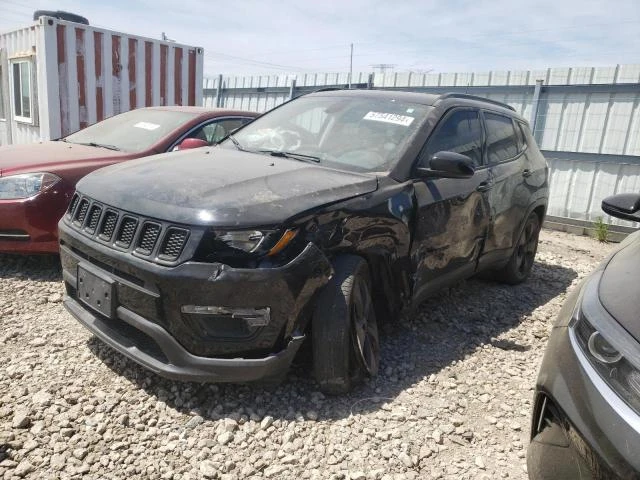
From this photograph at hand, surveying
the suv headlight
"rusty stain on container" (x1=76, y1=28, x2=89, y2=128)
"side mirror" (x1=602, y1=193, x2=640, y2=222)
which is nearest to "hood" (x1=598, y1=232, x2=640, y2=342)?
the suv headlight

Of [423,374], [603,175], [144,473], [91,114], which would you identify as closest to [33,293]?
[144,473]

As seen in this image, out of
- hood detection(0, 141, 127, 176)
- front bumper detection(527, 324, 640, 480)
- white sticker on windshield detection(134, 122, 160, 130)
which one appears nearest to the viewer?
front bumper detection(527, 324, 640, 480)

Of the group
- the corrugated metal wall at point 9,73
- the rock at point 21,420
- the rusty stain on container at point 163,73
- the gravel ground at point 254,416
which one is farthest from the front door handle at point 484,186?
the corrugated metal wall at point 9,73

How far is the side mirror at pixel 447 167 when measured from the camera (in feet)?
10.6

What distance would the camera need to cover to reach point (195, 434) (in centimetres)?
250

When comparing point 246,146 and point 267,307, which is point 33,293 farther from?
point 267,307

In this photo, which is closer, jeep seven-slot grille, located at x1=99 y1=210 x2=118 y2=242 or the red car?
jeep seven-slot grille, located at x1=99 y1=210 x2=118 y2=242

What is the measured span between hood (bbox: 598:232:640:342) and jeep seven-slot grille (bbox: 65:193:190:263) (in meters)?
1.75

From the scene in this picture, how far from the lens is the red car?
400 cm

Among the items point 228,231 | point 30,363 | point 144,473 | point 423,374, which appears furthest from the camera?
point 423,374

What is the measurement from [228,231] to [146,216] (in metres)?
0.44

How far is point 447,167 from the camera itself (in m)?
3.22

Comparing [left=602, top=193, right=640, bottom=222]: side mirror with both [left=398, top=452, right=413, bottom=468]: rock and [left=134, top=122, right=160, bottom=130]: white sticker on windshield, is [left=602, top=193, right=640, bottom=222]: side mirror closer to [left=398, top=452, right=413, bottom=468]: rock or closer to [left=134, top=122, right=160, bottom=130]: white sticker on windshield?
[left=398, top=452, right=413, bottom=468]: rock

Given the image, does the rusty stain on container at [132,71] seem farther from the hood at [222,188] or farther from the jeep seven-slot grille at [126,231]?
the jeep seven-slot grille at [126,231]
